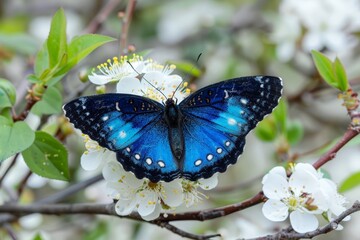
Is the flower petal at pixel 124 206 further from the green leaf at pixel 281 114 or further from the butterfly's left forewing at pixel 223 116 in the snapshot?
the green leaf at pixel 281 114

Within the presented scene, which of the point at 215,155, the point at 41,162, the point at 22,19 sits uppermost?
the point at 215,155

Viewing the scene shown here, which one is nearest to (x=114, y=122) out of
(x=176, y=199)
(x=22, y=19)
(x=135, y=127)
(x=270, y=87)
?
(x=135, y=127)

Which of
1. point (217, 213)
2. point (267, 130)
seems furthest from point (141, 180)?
point (267, 130)

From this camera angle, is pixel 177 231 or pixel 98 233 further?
pixel 98 233

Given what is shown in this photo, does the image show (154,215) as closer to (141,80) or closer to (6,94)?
(141,80)

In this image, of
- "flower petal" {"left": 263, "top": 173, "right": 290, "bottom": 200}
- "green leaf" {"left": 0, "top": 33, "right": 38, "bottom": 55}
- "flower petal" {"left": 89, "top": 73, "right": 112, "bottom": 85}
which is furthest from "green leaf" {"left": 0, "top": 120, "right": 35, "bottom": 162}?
"green leaf" {"left": 0, "top": 33, "right": 38, "bottom": 55}

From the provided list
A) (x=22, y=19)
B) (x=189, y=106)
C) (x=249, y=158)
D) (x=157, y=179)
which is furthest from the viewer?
(x=249, y=158)

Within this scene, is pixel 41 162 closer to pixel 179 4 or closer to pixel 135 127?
pixel 135 127
